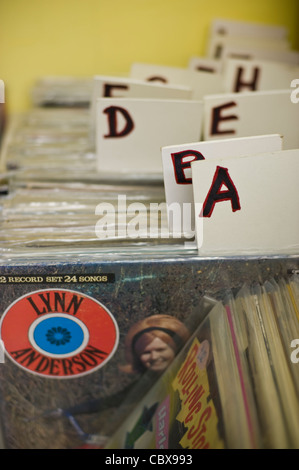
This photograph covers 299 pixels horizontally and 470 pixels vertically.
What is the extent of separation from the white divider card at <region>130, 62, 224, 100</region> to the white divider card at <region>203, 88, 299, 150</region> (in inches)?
10.2

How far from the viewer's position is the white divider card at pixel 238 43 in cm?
154

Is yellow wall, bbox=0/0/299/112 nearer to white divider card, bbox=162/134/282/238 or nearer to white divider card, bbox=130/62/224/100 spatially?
white divider card, bbox=130/62/224/100

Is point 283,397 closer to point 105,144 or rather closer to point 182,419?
point 182,419

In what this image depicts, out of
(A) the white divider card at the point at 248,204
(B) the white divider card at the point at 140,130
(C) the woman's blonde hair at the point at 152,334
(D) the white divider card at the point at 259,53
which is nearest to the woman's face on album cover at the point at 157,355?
(C) the woman's blonde hair at the point at 152,334

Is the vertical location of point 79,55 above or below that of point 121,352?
above

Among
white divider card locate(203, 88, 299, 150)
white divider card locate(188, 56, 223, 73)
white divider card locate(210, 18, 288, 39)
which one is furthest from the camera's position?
white divider card locate(210, 18, 288, 39)

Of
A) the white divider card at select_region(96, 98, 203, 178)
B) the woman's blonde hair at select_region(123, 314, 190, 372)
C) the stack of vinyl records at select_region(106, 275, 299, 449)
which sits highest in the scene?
the white divider card at select_region(96, 98, 203, 178)

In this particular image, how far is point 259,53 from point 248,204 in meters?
0.96

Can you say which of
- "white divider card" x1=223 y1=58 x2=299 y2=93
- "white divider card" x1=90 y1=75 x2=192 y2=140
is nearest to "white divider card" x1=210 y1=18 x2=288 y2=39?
"white divider card" x1=223 y1=58 x2=299 y2=93

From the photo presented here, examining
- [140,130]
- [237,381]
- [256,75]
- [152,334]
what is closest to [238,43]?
[256,75]

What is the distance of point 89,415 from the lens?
3.27 feet

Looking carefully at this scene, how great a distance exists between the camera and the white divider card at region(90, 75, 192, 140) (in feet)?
3.42
